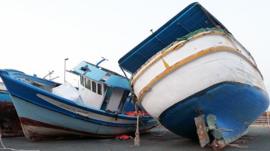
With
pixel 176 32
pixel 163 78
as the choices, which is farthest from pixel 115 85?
pixel 163 78

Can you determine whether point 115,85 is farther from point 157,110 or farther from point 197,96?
point 197,96

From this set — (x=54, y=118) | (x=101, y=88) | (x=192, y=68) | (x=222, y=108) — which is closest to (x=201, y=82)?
(x=192, y=68)

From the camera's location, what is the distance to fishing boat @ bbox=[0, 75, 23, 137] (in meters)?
14.8

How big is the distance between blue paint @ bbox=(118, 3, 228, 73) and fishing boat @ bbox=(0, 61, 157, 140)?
2.39 metres

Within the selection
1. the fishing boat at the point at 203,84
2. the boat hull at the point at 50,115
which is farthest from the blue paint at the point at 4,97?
the fishing boat at the point at 203,84

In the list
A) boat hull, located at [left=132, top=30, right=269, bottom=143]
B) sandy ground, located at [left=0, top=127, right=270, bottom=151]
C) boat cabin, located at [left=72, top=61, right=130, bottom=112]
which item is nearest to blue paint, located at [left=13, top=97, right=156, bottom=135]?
sandy ground, located at [left=0, top=127, right=270, bottom=151]

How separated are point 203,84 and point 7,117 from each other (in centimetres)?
1078

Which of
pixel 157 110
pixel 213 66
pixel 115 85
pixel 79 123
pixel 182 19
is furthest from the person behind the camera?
pixel 115 85

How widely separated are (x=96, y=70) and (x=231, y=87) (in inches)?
279

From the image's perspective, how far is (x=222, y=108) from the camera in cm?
860

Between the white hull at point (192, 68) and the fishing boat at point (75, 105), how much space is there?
143 inches

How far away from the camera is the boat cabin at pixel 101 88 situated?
13.8 meters

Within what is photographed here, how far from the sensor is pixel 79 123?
11.9 m

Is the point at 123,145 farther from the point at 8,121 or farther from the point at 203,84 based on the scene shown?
the point at 8,121
